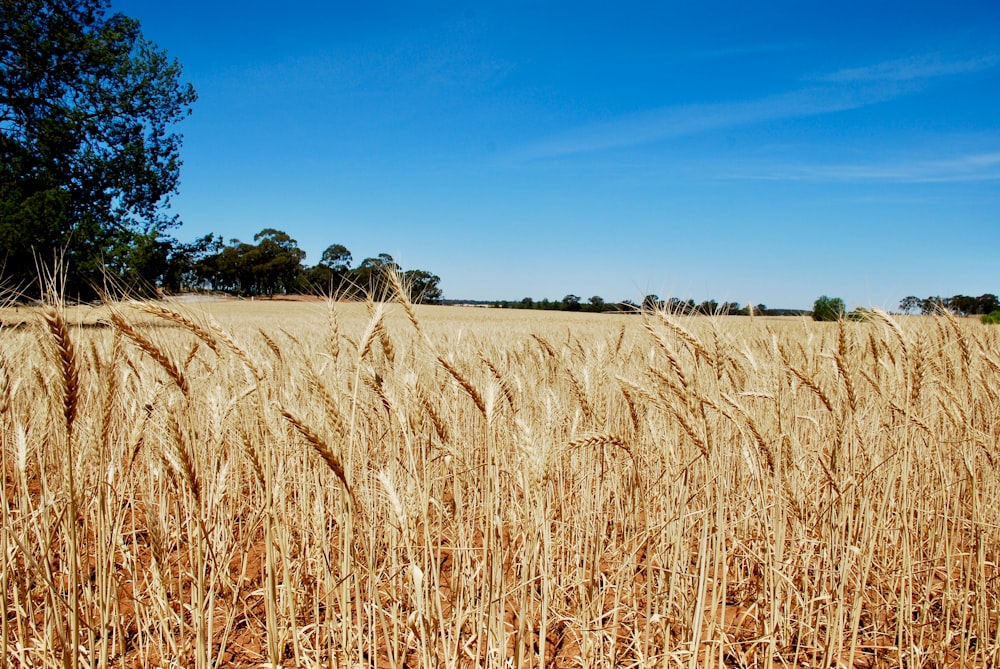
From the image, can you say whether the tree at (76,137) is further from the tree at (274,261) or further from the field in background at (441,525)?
the tree at (274,261)

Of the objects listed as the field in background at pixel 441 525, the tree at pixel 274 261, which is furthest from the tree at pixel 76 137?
the tree at pixel 274 261

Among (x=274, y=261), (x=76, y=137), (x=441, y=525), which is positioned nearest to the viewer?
(x=441, y=525)

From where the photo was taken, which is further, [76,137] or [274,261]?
[274,261]

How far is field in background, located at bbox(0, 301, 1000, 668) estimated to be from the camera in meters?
1.65

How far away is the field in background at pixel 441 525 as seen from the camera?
1647mm

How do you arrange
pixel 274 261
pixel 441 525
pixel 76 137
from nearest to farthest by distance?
pixel 441 525
pixel 76 137
pixel 274 261

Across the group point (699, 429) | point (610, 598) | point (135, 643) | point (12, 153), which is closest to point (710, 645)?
point (699, 429)

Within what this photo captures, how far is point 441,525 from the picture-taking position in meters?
2.00

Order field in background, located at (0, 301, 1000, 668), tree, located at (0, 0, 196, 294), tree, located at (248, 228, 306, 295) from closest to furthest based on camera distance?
field in background, located at (0, 301, 1000, 668) → tree, located at (0, 0, 196, 294) → tree, located at (248, 228, 306, 295)

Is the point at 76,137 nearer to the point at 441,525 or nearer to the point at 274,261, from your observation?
the point at 441,525

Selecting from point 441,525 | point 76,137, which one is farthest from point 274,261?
point 441,525

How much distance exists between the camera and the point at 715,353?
80.9 inches

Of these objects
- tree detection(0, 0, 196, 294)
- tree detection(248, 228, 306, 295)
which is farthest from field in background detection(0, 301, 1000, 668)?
tree detection(248, 228, 306, 295)

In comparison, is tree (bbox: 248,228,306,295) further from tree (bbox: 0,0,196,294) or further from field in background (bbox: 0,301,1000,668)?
field in background (bbox: 0,301,1000,668)
